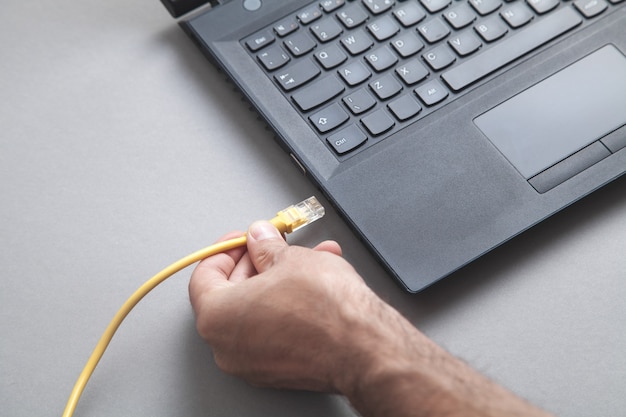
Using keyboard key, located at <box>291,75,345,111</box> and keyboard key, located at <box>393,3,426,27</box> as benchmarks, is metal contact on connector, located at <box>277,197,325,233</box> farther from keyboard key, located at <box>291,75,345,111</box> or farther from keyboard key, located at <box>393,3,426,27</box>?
keyboard key, located at <box>393,3,426,27</box>

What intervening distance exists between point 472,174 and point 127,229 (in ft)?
0.94

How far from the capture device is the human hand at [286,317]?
496 mm

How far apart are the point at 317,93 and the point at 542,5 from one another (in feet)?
0.73

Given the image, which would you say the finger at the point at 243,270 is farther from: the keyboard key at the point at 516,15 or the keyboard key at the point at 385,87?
the keyboard key at the point at 516,15

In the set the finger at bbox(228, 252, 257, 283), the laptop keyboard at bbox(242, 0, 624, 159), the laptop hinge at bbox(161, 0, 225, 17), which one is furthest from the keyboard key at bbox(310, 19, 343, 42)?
the finger at bbox(228, 252, 257, 283)

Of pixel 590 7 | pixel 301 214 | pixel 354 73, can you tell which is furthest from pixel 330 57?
pixel 590 7

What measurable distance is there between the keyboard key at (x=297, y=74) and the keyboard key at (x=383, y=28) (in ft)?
0.21

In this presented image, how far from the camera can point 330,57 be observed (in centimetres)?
61

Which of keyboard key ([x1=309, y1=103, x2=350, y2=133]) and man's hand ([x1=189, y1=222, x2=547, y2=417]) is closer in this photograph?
man's hand ([x1=189, y1=222, x2=547, y2=417])

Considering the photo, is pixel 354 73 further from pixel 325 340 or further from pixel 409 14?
pixel 325 340

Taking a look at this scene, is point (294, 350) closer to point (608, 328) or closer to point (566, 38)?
point (608, 328)

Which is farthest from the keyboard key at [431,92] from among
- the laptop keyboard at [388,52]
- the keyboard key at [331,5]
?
the keyboard key at [331,5]

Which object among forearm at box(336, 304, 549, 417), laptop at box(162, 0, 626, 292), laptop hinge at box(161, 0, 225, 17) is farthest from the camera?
laptop hinge at box(161, 0, 225, 17)

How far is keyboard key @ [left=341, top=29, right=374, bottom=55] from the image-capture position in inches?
24.2
